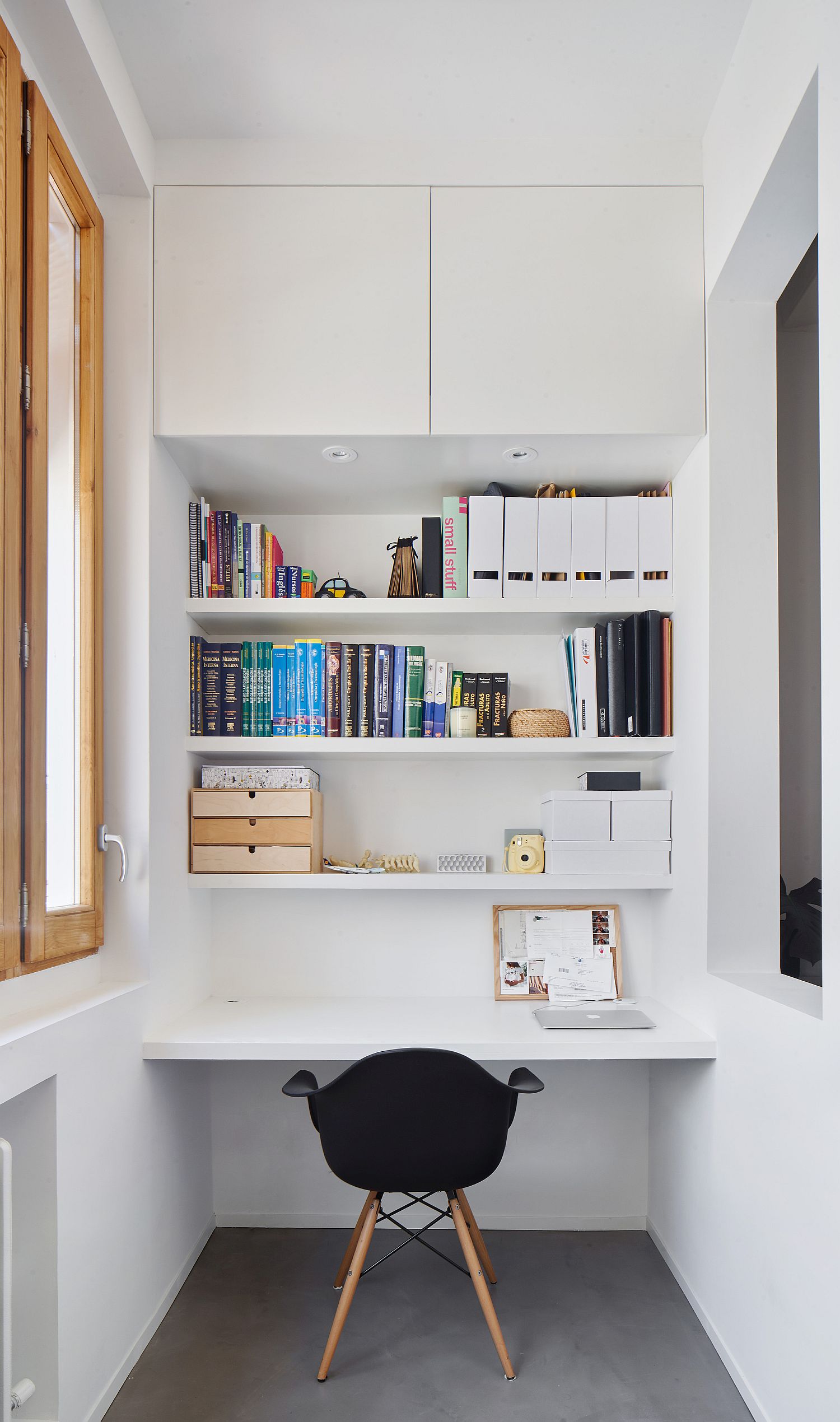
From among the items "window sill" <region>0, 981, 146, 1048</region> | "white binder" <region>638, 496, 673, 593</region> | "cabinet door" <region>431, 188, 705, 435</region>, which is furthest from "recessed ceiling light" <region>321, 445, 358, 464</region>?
"window sill" <region>0, 981, 146, 1048</region>

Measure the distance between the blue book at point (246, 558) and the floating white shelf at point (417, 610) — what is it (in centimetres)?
3

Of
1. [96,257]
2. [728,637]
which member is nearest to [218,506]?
[96,257]

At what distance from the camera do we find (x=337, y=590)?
267cm

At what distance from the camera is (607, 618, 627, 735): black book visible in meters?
2.55

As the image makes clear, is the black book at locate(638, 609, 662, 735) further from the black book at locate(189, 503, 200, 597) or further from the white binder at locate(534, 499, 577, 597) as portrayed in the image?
the black book at locate(189, 503, 200, 597)

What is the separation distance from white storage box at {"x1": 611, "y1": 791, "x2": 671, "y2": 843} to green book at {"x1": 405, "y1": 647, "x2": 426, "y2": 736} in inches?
20.2

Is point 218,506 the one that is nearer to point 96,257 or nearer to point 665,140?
point 96,257

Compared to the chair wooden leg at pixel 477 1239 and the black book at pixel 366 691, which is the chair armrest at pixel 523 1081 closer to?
the chair wooden leg at pixel 477 1239

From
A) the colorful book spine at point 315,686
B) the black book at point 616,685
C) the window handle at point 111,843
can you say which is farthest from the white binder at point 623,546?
the window handle at point 111,843

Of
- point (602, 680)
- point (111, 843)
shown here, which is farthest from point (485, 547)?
point (111, 843)

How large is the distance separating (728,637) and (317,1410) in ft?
6.27

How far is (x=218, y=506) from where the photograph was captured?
288 centimetres

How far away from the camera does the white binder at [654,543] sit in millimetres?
2557

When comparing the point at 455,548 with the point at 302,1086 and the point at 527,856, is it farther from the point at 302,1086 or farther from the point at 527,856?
the point at 302,1086
